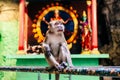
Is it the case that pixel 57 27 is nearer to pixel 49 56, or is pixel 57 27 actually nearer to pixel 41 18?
pixel 49 56

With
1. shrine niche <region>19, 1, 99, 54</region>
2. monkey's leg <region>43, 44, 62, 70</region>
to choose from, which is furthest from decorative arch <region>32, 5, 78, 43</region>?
monkey's leg <region>43, 44, 62, 70</region>

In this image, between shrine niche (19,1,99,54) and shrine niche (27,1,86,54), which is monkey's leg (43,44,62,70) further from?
shrine niche (27,1,86,54)

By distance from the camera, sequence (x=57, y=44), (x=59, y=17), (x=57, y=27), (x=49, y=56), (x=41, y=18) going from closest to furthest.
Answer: (x=49, y=56) < (x=57, y=27) < (x=57, y=44) < (x=59, y=17) < (x=41, y=18)

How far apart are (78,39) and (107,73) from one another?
21.5 ft

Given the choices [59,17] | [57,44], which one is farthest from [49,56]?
[59,17]

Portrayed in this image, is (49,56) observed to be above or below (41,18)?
below

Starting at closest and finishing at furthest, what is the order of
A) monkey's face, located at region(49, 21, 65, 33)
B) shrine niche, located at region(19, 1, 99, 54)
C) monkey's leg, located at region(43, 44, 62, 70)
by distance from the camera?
monkey's leg, located at region(43, 44, 62, 70), monkey's face, located at region(49, 21, 65, 33), shrine niche, located at region(19, 1, 99, 54)

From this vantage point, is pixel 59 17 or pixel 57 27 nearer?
pixel 57 27

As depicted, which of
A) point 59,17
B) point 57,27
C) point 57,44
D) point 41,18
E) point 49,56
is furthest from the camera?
point 41,18

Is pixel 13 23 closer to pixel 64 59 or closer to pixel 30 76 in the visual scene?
pixel 30 76

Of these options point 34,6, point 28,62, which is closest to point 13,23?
point 34,6

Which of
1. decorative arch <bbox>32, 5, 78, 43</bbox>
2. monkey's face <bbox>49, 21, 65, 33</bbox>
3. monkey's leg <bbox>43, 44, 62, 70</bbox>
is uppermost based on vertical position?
decorative arch <bbox>32, 5, 78, 43</bbox>

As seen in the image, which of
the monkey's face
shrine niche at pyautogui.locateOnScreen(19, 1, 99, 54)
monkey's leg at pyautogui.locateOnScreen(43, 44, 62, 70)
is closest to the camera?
monkey's leg at pyautogui.locateOnScreen(43, 44, 62, 70)

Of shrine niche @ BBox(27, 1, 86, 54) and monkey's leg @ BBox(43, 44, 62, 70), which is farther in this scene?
shrine niche @ BBox(27, 1, 86, 54)
